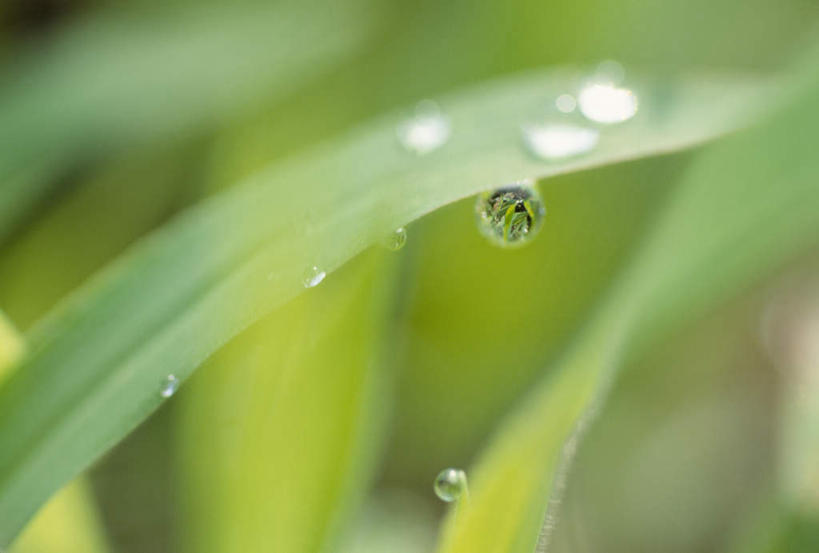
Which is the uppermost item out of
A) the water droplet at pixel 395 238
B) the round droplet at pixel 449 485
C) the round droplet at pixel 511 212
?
the round droplet at pixel 511 212

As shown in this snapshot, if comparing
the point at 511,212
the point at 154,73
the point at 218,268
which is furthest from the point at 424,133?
the point at 154,73

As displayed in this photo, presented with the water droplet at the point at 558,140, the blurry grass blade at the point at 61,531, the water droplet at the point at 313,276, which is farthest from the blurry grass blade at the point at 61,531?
the water droplet at the point at 558,140

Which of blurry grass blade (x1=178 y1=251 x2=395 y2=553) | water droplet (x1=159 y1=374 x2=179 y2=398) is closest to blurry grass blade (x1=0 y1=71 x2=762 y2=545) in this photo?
water droplet (x1=159 y1=374 x2=179 y2=398)

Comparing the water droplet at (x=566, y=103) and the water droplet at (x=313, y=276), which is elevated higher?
the water droplet at (x=566, y=103)

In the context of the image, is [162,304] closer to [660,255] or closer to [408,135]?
[408,135]

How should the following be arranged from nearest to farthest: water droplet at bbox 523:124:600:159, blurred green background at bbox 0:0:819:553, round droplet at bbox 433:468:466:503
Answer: round droplet at bbox 433:468:466:503 → water droplet at bbox 523:124:600:159 → blurred green background at bbox 0:0:819:553

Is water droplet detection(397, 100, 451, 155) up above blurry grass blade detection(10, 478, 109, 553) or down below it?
above

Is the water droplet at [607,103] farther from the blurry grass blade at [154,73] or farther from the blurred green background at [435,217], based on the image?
the blurry grass blade at [154,73]

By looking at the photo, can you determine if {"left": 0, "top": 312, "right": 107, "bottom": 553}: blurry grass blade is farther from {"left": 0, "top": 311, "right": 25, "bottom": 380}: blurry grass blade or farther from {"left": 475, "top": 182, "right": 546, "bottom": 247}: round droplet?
{"left": 475, "top": 182, "right": 546, "bottom": 247}: round droplet
